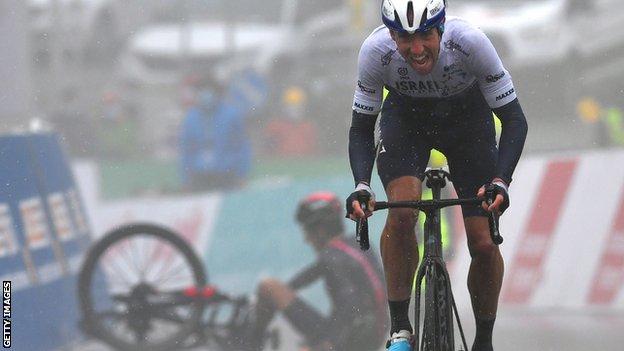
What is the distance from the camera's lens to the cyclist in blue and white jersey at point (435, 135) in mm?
5887

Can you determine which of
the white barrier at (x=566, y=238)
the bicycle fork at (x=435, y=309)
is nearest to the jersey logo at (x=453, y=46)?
the bicycle fork at (x=435, y=309)

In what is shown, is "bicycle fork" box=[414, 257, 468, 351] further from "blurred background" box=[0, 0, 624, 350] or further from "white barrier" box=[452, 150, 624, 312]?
Answer: "white barrier" box=[452, 150, 624, 312]

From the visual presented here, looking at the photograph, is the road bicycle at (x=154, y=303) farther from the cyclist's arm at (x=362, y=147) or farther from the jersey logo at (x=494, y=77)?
the jersey logo at (x=494, y=77)

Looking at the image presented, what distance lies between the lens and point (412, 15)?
220 inches

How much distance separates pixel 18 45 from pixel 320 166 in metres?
3.05

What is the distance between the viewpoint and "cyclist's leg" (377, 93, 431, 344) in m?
6.02

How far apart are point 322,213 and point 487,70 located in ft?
10.6

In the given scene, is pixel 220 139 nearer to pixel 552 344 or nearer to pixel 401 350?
pixel 552 344

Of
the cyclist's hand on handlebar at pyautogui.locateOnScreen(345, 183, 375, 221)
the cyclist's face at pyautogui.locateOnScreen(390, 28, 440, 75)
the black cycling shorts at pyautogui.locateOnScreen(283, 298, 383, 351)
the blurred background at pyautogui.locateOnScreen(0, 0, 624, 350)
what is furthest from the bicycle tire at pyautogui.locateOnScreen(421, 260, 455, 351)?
the blurred background at pyautogui.locateOnScreen(0, 0, 624, 350)

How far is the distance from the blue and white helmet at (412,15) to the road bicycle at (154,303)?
13.0 feet

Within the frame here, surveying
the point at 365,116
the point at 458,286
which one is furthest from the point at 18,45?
the point at 365,116

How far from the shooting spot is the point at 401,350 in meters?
5.95

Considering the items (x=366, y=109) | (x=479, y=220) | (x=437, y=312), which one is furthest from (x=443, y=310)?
(x=366, y=109)

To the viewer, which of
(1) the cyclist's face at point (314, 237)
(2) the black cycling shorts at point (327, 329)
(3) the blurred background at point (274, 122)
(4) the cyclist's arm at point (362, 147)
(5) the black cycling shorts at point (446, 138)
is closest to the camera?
(4) the cyclist's arm at point (362, 147)
